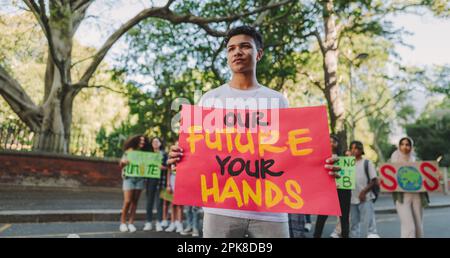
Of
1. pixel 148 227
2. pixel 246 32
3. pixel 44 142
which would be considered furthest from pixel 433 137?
pixel 246 32

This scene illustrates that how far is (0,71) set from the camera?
13.1m

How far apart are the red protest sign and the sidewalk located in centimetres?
645

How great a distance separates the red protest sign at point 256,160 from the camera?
205 centimetres

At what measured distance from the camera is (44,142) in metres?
12.7

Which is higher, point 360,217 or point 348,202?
point 348,202

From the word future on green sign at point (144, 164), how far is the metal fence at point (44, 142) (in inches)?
287

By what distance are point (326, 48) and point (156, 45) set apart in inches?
315

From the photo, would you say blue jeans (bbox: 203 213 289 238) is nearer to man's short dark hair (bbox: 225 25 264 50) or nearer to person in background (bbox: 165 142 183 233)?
man's short dark hair (bbox: 225 25 264 50)

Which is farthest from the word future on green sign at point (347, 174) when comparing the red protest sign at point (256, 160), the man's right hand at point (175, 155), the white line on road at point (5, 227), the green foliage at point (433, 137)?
the green foliage at point (433, 137)

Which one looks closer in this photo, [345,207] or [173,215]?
[345,207]

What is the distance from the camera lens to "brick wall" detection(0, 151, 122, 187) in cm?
1145

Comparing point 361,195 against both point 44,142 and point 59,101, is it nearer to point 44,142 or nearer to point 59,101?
point 44,142

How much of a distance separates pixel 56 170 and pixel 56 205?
3.63 m
